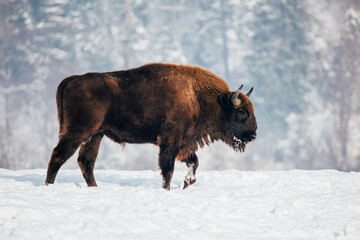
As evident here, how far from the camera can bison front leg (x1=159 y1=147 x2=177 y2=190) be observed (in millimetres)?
6492

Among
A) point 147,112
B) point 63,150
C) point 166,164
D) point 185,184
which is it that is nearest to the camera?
point 63,150

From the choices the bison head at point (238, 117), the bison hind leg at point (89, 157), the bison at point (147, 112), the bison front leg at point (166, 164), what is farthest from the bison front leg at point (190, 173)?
the bison hind leg at point (89, 157)

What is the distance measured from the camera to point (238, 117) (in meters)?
7.10

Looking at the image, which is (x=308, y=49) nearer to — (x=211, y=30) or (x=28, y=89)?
(x=211, y=30)

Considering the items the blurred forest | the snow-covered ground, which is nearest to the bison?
the snow-covered ground

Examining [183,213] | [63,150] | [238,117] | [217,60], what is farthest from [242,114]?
[217,60]

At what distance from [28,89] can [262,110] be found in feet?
56.2

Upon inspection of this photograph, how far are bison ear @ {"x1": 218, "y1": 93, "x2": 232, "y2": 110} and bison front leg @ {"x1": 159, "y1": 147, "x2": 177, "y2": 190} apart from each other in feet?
4.22

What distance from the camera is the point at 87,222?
13.9ft

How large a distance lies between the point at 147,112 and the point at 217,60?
1048 inches

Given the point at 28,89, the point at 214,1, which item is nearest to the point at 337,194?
the point at 28,89

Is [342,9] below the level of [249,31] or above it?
above

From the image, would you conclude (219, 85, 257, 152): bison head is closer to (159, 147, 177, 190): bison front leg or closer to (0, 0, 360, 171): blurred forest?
(159, 147, 177, 190): bison front leg

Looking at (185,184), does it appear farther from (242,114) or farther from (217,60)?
(217,60)
